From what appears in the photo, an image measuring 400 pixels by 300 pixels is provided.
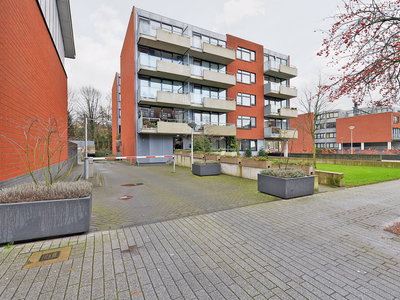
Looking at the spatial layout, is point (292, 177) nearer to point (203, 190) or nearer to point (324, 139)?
point (203, 190)

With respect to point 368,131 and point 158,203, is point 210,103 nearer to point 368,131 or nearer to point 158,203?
point 158,203

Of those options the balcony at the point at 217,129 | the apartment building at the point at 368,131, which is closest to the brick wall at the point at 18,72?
the balcony at the point at 217,129

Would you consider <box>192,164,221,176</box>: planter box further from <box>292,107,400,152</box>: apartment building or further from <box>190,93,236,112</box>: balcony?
<box>292,107,400,152</box>: apartment building

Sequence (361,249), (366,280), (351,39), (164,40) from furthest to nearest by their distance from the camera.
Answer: (164,40), (351,39), (361,249), (366,280)

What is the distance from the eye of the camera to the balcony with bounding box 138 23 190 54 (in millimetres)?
18891

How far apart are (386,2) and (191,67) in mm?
19295

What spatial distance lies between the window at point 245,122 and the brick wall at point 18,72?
71.9 feet

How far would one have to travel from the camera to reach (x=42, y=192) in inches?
145

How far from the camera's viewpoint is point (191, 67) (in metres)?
21.4

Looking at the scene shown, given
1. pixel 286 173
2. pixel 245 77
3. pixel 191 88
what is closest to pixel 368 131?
pixel 245 77

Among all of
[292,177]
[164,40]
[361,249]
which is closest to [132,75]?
[164,40]

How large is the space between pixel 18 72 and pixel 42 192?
4.19 meters

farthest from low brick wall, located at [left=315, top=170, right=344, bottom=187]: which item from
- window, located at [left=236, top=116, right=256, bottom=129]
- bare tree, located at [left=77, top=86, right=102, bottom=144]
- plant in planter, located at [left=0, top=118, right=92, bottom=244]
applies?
bare tree, located at [left=77, top=86, right=102, bottom=144]

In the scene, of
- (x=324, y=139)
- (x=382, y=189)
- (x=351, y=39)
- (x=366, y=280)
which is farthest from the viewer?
(x=324, y=139)
